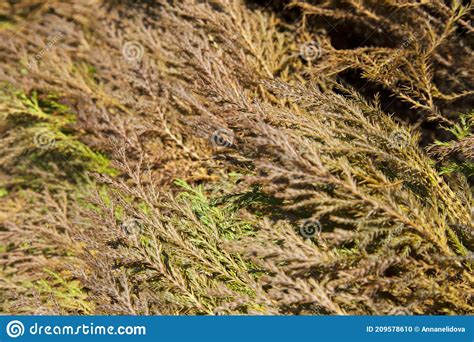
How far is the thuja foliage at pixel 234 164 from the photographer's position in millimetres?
2506

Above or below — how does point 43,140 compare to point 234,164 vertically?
above

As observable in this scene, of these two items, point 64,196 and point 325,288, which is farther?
point 64,196

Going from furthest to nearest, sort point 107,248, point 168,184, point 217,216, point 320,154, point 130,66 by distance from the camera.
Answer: point 130,66, point 168,184, point 217,216, point 107,248, point 320,154

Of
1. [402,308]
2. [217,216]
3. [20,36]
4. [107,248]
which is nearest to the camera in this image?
[402,308]

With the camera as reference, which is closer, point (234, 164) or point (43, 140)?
point (234, 164)

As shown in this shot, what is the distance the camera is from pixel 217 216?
125 inches

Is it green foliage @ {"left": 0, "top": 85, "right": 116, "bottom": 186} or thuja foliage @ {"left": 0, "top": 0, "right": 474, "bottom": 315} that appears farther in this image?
green foliage @ {"left": 0, "top": 85, "right": 116, "bottom": 186}

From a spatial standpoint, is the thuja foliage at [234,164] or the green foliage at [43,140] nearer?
the thuja foliage at [234,164]

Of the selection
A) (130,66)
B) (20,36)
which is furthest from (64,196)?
(20,36)

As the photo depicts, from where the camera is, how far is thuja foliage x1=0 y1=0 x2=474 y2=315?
Result: 2.51 m

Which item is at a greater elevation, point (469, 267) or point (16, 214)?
point (16, 214)

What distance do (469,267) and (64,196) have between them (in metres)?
3.18

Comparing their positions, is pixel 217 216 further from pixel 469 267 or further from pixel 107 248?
pixel 469 267

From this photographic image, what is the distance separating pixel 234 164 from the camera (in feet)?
10.6
